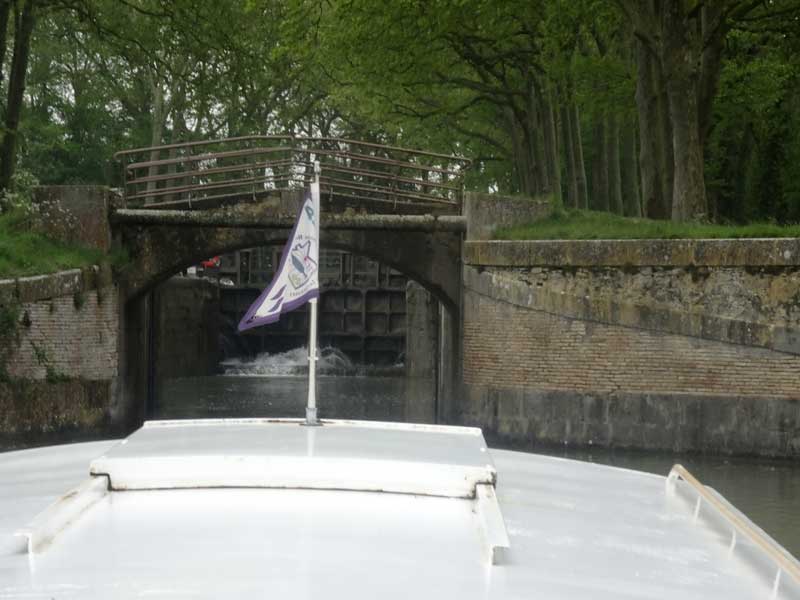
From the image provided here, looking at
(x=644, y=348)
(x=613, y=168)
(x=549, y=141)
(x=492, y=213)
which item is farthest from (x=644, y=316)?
(x=613, y=168)

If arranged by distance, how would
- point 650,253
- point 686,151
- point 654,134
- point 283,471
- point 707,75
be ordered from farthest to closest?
point 654,134
point 707,75
point 686,151
point 650,253
point 283,471

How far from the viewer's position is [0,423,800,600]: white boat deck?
273 centimetres

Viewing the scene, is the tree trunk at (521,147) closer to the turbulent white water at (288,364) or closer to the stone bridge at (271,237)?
the stone bridge at (271,237)

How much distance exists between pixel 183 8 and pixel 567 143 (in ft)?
31.6

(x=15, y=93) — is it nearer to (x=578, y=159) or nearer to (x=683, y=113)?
(x=683, y=113)

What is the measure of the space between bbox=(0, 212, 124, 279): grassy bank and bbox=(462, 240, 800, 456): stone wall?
5.82 m

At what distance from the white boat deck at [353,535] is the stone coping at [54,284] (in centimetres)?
1363

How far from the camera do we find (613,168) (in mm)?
31250

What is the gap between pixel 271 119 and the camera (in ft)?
136

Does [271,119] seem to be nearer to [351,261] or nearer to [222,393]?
[351,261]

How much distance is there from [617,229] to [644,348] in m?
1.81

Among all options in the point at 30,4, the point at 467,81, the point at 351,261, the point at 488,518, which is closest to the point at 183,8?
the point at 30,4

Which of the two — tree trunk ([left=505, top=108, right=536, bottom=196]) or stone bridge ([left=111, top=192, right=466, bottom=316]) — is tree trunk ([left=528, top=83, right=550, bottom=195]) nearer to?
tree trunk ([left=505, top=108, right=536, bottom=196])

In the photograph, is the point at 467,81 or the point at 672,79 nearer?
the point at 672,79
